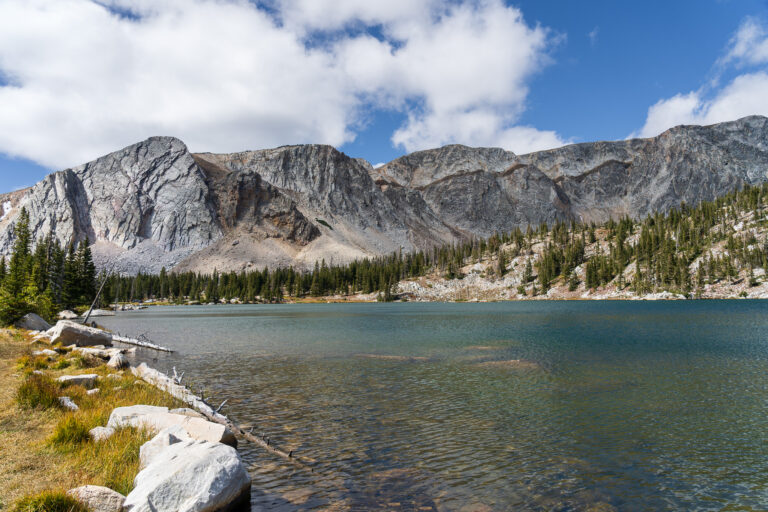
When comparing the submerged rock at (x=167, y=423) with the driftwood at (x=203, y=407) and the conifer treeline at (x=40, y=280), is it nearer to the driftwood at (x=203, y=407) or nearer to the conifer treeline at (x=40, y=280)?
the driftwood at (x=203, y=407)

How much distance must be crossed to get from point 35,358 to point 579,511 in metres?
32.1

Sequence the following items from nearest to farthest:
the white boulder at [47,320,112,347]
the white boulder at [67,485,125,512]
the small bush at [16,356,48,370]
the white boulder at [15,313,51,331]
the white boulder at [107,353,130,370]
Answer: the white boulder at [67,485,125,512], the small bush at [16,356,48,370], the white boulder at [107,353,130,370], the white boulder at [47,320,112,347], the white boulder at [15,313,51,331]

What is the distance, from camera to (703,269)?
159m

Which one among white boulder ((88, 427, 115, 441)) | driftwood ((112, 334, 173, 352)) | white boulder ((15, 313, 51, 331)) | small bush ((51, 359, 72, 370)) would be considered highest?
white boulder ((15, 313, 51, 331))

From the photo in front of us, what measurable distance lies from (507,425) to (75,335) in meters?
40.5

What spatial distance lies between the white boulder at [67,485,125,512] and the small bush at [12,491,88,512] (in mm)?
126

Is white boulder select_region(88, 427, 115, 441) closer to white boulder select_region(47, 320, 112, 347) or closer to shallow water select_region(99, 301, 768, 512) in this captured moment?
shallow water select_region(99, 301, 768, 512)

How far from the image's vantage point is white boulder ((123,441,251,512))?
29.4 feet

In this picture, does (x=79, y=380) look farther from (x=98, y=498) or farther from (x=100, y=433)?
(x=98, y=498)

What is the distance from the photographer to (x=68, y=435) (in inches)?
504

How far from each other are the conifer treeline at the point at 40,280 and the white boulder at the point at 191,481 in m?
52.6

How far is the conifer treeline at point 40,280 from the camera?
1943 inches

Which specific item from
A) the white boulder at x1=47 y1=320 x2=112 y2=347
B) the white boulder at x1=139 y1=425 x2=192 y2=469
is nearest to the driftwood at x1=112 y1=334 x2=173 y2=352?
the white boulder at x1=47 y1=320 x2=112 y2=347

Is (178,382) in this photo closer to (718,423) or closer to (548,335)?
(718,423)
